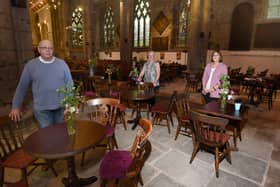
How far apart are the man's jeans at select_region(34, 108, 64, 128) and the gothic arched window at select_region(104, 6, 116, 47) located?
15013mm

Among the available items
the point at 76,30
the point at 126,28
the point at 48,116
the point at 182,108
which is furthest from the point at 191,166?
the point at 76,30

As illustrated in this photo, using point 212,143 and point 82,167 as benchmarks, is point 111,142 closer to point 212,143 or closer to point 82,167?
point 82,167

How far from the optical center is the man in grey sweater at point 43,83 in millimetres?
2053

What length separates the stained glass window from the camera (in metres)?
8.94

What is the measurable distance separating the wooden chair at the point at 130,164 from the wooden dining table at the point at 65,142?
277mm

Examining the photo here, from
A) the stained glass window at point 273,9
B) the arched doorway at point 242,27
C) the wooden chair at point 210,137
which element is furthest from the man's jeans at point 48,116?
the stained glass window at point 273,9

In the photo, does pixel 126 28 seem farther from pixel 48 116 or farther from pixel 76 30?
→ pixel 76 30

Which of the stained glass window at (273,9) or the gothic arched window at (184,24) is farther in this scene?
the gothic arched window at (184,24)

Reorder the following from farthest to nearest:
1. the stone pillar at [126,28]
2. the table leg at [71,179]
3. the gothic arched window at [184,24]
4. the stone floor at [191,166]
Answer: the gothic arched window at [184,24] < the stone pillar at [126,28] < the stone floor at [191,166] < the table leg at [71,179]

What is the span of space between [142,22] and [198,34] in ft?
26.5

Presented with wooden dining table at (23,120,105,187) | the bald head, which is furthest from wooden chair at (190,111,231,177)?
the bald head

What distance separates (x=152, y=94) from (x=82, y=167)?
182 centimetres

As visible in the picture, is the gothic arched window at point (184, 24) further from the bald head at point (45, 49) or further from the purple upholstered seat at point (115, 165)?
the purple upholstered seat at point (115, 165)

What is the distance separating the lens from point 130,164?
1615mm
